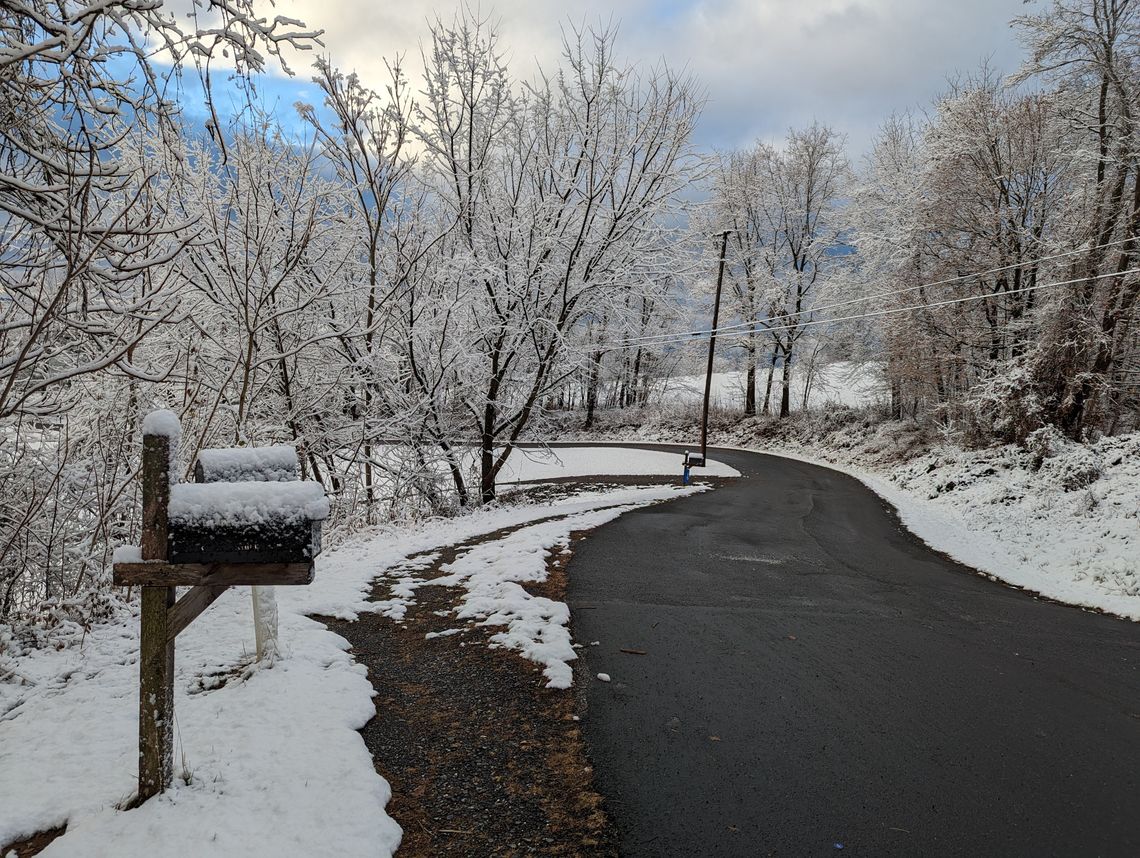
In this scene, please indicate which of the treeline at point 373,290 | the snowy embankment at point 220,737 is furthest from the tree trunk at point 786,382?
the snowy embankment at point 220,737

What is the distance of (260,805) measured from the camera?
3043mm

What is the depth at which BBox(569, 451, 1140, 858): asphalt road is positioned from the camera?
3262mm

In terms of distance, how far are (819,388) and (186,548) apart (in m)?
33.0

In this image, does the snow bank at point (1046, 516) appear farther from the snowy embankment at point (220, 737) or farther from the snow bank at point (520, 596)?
the snowy embankment at point (220, 737)

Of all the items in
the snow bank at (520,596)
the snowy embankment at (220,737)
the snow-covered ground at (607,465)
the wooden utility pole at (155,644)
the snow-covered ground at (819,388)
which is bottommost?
the snow-covered ground at (607,465)

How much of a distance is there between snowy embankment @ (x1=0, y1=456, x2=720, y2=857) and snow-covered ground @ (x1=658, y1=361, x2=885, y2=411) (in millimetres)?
26348

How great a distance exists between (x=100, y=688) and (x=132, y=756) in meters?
1.04

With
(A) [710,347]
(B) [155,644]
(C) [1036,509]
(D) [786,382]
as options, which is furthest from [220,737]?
(D) [786,382]

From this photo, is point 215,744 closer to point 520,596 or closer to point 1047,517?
point 520,596

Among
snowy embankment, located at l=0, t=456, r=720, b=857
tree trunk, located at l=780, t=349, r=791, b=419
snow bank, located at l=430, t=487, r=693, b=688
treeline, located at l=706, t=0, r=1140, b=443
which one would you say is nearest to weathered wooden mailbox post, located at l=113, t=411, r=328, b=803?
snowy embankment, located at l=0, t=456, r=720, b=857

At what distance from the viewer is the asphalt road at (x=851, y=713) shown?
10.7 ft

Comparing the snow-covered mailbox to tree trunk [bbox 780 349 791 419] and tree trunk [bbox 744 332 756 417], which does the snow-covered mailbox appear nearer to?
tree trunk [bbox 780 349 791 419]

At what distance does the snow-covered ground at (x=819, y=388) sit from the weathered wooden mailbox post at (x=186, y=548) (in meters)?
27.6

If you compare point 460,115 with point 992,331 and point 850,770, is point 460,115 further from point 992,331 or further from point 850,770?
point 992,331
